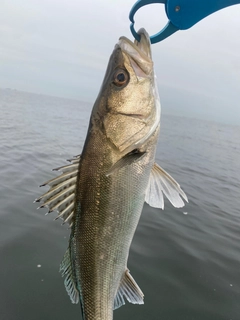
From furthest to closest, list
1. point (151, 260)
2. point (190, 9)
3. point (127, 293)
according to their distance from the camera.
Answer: point (151, 260), point (127, 293), point (190, 9)

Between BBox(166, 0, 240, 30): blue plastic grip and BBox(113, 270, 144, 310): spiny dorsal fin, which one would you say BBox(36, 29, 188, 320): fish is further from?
BBox(166, 0, 240, 30): blue plastic grip

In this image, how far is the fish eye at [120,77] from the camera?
2.03 metres

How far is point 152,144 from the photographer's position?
6.80 feet

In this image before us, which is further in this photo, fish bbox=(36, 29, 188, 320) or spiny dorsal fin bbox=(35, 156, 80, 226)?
spiny dorsal fin bbox=(35, 156, 80, 226)

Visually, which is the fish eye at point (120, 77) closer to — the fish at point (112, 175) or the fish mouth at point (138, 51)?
the fish at point (112, 175)

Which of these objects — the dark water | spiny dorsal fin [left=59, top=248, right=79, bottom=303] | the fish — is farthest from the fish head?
the dark water

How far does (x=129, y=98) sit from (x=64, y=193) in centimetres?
91

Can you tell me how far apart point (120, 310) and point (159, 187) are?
139 inches

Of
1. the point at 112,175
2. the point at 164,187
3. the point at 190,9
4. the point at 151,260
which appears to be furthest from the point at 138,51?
the point at 151,260

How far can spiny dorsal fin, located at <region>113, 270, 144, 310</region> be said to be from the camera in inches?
89.1

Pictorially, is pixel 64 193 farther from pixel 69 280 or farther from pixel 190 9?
pixel 190 9

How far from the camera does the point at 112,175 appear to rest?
198 centimetres

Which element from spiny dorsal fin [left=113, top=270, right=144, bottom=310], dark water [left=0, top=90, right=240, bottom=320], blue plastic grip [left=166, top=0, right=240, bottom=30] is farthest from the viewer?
dark water [left=0, top=90, right=240, bottom=320]

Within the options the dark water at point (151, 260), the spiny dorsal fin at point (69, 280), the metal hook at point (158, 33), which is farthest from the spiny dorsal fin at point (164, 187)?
the dark water at point (151, 260)
